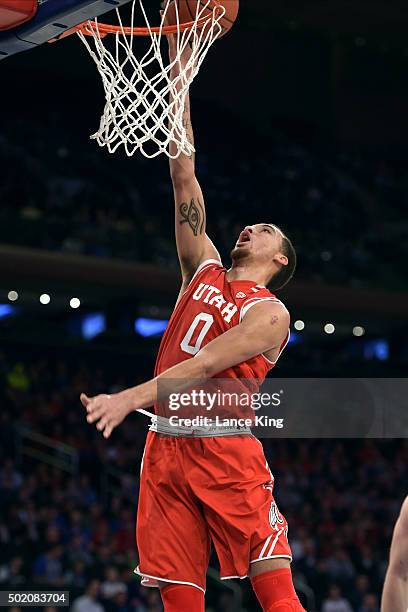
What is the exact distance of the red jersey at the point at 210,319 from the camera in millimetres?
4664

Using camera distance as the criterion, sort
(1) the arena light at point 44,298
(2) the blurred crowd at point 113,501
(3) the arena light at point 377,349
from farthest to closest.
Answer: (3) the arena light at point 377,349
(1) the arena light at point 44,298
(2) the blurred crowd at point 113,501

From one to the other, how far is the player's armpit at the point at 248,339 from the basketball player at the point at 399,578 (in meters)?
0.94

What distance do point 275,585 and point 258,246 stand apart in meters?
1.56

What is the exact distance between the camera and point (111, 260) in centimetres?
1570

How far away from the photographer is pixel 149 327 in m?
18.5

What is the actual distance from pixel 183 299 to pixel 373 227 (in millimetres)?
15402

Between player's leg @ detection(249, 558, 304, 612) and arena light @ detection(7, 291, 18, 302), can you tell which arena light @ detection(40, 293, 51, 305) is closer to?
arena light @ detection(7, 291, 18, 302)

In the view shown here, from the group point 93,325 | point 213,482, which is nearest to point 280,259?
point 213,482

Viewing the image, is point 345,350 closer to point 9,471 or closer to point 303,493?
point 303,493

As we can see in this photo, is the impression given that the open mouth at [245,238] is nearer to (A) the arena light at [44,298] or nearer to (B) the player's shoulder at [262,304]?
(B) the player's shoulder at [262,304]

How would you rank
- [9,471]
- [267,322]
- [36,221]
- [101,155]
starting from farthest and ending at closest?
1. [101,155]
2. [36,221]
3. [9,471]
4. [267,322]

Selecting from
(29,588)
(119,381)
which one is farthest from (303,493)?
(29,588)

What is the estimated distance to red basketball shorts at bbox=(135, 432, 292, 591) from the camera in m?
4.45

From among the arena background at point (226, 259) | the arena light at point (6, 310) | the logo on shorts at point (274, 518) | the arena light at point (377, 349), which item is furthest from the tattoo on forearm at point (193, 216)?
the arena light at point (377, 349)
